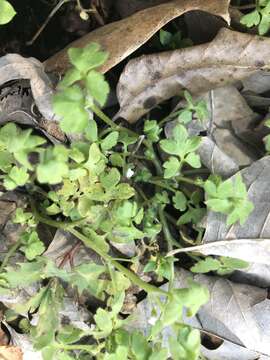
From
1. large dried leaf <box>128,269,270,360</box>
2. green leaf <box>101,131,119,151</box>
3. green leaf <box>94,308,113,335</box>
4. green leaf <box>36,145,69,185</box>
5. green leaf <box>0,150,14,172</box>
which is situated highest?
green leaf <box>36,145,69,185</box>

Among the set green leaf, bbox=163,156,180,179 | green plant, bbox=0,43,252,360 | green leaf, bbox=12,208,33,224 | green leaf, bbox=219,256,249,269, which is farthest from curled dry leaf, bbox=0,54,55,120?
green leaf, bbox=219,256,249,269

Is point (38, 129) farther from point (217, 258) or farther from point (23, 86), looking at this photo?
point (217, 258)

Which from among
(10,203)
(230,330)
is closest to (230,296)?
(230,330)

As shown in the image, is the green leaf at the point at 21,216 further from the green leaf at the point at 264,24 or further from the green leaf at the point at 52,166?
the green leaf at the point at 264,24

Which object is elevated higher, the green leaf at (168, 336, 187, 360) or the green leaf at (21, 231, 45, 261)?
the green leaf at (21, 231, 45, 261)

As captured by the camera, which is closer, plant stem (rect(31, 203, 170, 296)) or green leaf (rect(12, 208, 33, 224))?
plant stem (rect(31, 203, 170, 296))

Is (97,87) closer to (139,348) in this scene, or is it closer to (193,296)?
(193,296)

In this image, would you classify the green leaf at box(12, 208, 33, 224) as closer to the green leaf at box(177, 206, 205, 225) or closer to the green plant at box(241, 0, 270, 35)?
the green leaf at box(177, 206, 205, 225)
